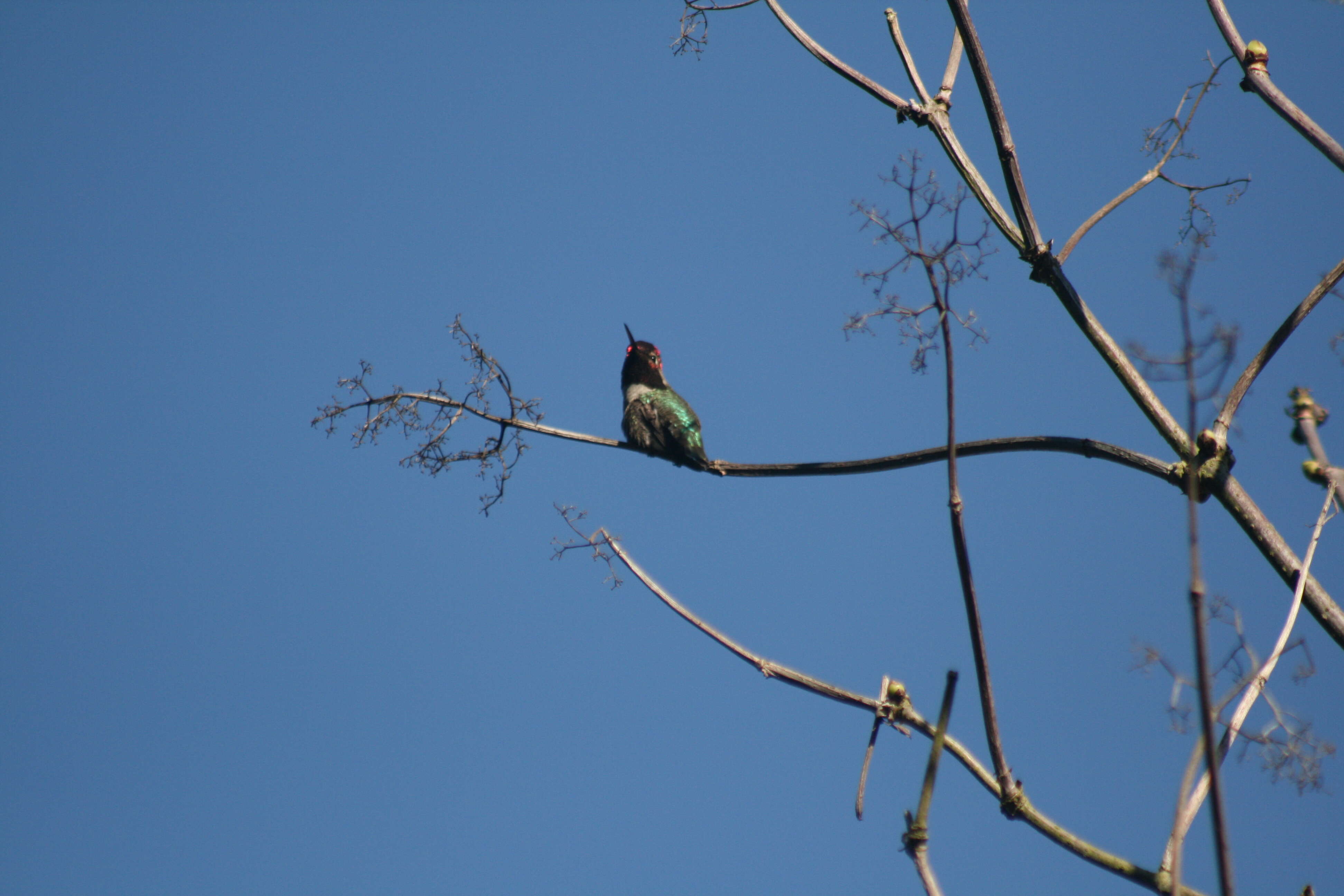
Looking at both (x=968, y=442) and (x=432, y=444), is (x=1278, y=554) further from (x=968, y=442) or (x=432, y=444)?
(x=432, y=444)

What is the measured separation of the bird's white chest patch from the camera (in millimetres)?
10789

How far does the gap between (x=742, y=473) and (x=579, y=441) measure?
101 cm

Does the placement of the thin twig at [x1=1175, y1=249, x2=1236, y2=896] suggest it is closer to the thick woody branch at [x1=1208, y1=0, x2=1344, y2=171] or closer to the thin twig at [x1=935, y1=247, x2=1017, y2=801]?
the thin twig at [x1=935, y1=247, x2=1017, y2=801]

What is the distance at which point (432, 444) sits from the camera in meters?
6.07

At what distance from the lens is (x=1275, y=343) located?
3762mm

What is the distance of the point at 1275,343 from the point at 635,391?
771 cm

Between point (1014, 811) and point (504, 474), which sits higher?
point (504, 474)

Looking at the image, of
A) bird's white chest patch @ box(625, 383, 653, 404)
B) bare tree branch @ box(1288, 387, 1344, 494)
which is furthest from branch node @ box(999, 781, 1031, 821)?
bird's white chest patch @ box(625, 383, 653, 404)

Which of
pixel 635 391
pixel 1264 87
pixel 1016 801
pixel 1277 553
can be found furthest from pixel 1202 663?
pixel 635 391

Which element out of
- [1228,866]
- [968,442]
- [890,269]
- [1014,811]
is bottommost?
[1228,866]

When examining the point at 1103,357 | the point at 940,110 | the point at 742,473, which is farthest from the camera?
the point at 742,473

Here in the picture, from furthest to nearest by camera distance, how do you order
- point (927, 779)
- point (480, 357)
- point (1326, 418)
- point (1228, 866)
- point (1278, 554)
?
point (480, 357) < point (1278, 554) < point (1326, 418) < point (927, 779) < point (1228, 866)

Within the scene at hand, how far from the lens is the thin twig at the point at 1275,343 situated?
3.76 meters

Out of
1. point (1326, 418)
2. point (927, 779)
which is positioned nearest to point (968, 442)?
point (1326, 418)
